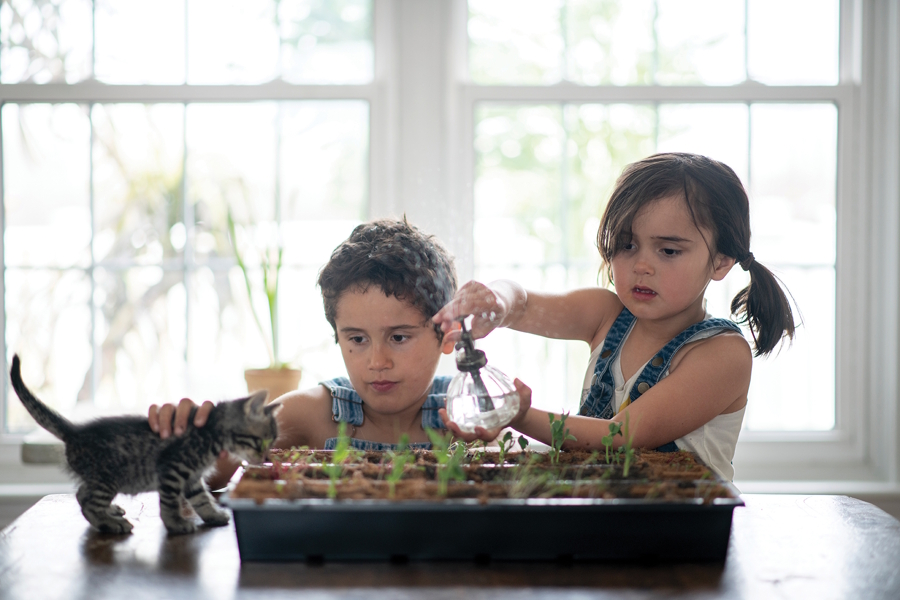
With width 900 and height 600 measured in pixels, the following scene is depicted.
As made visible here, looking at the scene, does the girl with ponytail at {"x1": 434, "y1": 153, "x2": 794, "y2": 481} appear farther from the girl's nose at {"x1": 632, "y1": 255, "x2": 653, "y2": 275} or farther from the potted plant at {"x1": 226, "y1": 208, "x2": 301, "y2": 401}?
the potted plant at {"x1": 226, "y1": 208, "x2": 301, "y2": 401}

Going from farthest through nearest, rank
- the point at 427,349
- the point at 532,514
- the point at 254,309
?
the point at 254,309 → the point at 427,349 → the point at 532,514

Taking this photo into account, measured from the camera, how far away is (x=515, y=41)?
2.50m

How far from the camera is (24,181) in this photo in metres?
2.55

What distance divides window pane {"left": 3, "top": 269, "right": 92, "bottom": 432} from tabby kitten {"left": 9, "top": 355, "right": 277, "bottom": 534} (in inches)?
65.2

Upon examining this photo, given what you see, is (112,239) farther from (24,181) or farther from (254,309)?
(254,309)

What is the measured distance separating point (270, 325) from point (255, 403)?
1.45 m

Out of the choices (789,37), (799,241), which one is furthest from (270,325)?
(789,37)

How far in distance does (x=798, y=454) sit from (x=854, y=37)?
4.66 ft

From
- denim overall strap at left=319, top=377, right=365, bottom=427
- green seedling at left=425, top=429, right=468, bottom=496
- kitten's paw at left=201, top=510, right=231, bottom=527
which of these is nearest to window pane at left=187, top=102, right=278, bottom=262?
denim overall strap at left=319, top=377, right=365, bottom=427

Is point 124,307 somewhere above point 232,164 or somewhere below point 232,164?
below

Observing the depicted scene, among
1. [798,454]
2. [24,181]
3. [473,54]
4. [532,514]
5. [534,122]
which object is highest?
[473,54]

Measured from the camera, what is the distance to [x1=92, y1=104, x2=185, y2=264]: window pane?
2.50 m

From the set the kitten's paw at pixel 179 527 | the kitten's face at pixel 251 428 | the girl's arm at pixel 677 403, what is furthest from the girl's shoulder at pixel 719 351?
the kitten's paw at pixel 179 527

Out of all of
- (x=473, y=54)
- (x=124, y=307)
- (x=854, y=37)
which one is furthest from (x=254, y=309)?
(x=854, y=37)
